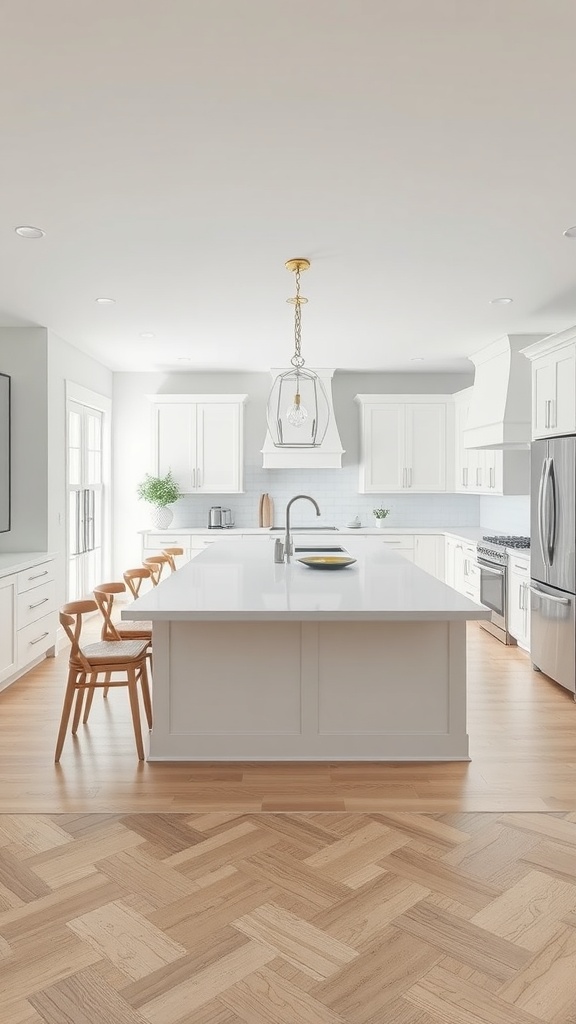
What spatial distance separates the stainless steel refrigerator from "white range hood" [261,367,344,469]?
2.91 m

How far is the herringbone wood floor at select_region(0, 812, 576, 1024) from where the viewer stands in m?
1.84

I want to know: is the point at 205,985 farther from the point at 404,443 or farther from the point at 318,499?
the point at 318,499

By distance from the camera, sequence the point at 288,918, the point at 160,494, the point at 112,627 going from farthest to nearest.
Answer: the point at 160,494
the point at 112,627
the point at 288,918

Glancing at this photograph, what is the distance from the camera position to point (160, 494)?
7547mm

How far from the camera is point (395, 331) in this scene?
596 cm

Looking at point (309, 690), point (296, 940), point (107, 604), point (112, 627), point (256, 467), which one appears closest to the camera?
point (296, 940)

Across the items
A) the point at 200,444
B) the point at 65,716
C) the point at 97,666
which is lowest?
the point at 65,716

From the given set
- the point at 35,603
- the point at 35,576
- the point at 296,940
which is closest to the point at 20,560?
the point at 35,576

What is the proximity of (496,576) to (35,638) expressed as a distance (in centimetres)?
376

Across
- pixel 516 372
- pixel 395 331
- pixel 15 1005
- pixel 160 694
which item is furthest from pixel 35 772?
pixel 516 372

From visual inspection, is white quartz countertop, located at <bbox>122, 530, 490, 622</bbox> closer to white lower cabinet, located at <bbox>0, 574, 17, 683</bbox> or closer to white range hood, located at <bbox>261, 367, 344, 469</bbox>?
white lower cabinet, located at <bbox>0, 574, 17, 683</bbox>

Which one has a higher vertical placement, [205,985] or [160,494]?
[160,494]

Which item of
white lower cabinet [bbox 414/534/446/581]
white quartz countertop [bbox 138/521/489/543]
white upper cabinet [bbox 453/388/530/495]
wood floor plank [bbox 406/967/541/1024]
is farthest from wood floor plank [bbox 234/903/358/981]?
white lower cabinet [bbox 414/534/446/581]

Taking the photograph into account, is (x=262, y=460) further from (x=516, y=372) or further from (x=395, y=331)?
(x=516, y=372)
